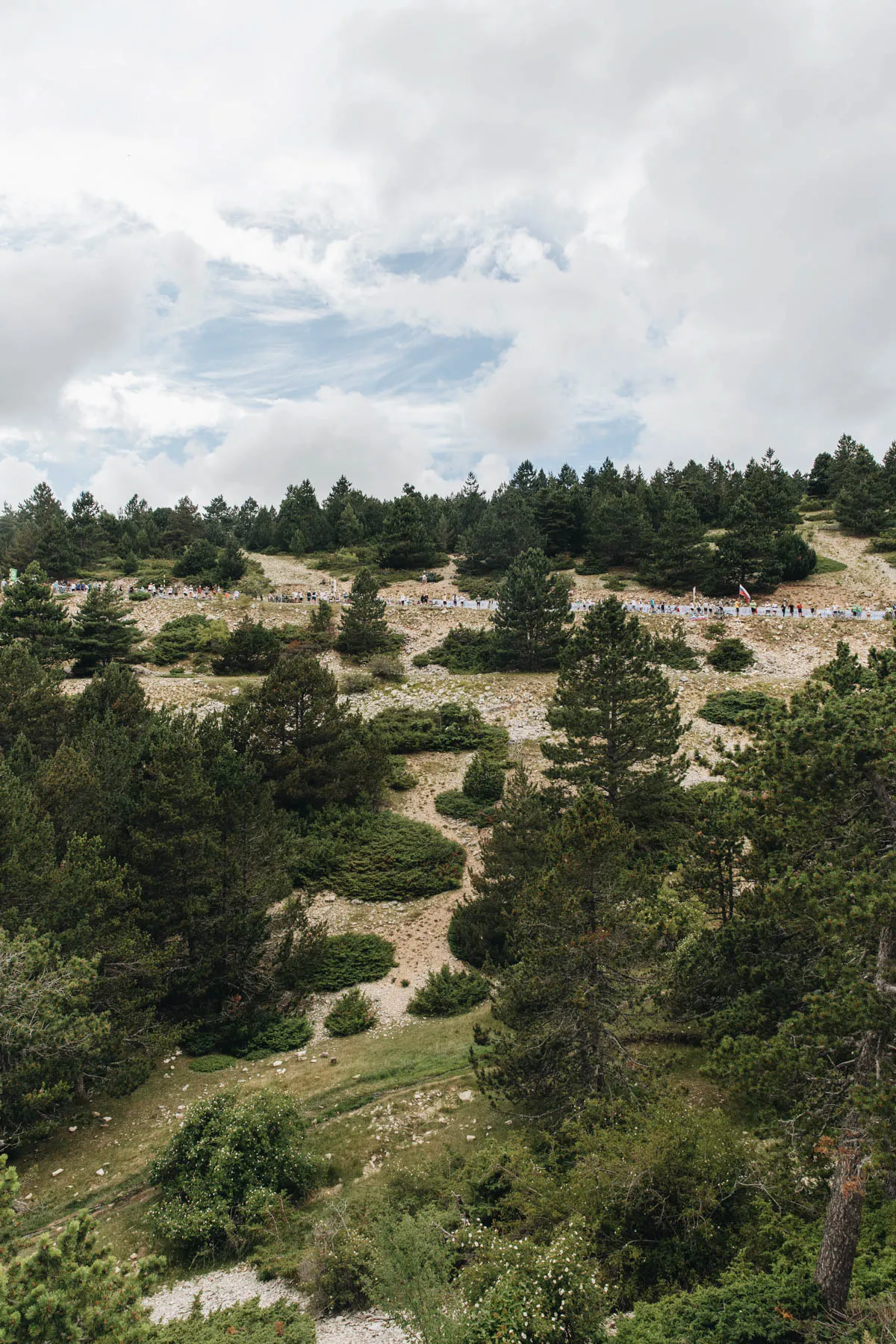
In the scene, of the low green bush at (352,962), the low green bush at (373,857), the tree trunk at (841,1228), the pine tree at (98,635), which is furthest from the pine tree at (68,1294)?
the pine tree at (98,635)

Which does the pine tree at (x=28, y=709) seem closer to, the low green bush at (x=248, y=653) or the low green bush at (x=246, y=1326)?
the low green bush at (x=248, y=653)

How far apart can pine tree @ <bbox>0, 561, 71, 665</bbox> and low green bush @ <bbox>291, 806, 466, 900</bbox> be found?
75.0ft

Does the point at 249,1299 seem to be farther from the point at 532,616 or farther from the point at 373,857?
the point at 532,616

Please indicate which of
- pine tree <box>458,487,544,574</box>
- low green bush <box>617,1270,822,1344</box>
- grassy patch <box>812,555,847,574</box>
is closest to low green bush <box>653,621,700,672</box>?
grassy patch <box>812,555,847,574</box>

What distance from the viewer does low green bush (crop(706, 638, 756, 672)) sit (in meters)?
41.6

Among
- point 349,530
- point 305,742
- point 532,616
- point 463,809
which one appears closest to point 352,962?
point 463,809

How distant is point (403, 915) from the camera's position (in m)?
25.5

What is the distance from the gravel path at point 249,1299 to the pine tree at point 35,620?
35.8 metres

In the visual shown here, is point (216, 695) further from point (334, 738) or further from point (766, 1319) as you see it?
point (766, 1319)

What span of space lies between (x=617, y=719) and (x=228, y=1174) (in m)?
17.7

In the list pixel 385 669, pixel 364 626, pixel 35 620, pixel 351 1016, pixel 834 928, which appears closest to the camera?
pixel 834 928

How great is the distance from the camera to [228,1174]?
43.6 ft

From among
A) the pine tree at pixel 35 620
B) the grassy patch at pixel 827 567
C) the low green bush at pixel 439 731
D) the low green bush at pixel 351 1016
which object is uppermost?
the grassy patch at pixel 827 567

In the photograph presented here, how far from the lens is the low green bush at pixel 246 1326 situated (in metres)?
9.37
